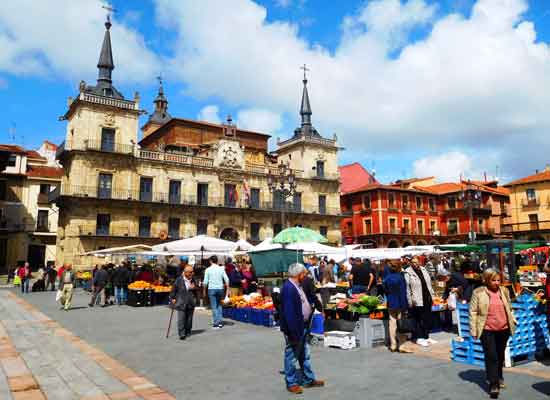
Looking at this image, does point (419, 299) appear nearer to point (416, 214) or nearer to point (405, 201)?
point (405, 201)

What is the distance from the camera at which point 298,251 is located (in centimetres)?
1434

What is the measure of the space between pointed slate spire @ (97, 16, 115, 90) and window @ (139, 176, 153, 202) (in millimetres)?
8165

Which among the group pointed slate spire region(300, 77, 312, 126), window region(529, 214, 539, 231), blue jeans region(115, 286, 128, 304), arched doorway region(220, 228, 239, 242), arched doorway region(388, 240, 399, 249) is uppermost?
pointed slate spire region(300, 77, 312, 126)

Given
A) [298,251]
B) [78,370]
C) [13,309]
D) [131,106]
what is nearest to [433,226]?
[131,106]

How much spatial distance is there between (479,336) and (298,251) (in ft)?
30.9

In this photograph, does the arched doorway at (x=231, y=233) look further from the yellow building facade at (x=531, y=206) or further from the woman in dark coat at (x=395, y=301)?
the woman in dark coat at (x=395, y=301)

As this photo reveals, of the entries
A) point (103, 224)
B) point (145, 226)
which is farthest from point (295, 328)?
point (145, 226)

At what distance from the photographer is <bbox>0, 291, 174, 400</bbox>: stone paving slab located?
517cm

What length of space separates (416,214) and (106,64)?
1393 inches

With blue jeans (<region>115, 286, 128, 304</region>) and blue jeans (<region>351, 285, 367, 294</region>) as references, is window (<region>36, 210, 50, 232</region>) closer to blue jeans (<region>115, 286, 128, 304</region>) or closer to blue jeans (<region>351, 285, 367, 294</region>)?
blue jeans (<region>115, 286, 128, 304</region>)

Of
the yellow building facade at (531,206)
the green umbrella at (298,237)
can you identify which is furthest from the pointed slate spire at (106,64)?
the yellow building facade at (531,206)

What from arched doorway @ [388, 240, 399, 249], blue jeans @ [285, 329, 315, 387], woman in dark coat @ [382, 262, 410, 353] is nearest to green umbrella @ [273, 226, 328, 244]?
woman in dark coat @ [382, 262, 410, 353]

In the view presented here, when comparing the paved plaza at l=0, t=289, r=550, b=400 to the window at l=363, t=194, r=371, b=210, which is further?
the window at l=363, t=194, r=371, b=210

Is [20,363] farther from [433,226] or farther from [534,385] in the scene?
[433,226]
